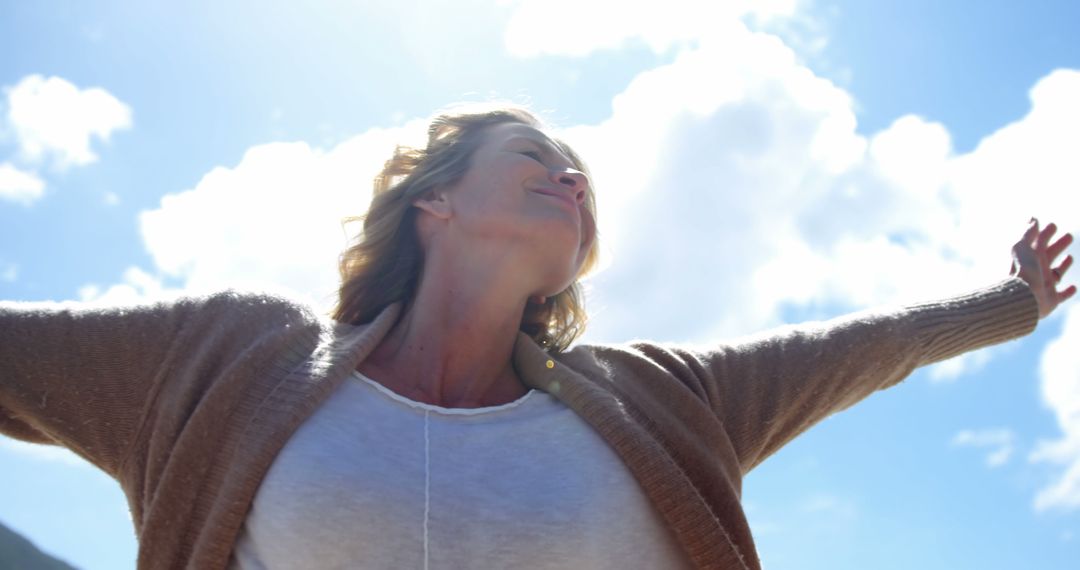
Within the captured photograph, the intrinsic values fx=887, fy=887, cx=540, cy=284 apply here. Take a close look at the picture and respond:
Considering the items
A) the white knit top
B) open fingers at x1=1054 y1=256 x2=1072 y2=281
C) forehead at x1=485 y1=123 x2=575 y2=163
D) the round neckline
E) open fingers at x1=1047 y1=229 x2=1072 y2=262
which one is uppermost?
open fingers at x1=1047 y1=229 x2=1072 y2=262

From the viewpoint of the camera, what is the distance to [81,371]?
2312 millimetres

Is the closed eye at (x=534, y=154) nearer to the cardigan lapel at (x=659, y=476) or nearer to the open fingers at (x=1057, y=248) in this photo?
the cardigan lapel at (x=659, y=476)

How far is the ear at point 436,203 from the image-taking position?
10.2 ft

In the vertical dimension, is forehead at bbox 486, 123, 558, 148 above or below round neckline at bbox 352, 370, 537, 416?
above

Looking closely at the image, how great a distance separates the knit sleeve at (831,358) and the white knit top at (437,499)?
23.9 inches

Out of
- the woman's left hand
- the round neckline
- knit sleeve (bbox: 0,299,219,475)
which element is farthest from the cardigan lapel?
the woman's left hand

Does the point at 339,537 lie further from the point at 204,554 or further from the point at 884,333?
the point at 884,333

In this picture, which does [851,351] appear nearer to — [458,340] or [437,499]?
[458,340]

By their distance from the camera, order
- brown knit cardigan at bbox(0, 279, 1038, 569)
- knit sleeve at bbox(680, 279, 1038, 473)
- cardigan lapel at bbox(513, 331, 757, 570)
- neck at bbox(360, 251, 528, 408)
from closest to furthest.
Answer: brown knit cardigan at bbox(0, 279, 1038, 569) < cardigan lapel at bbox(513, 331, 757, 570) < neck at bbox(360, 251, 528, 408) < knit sleeve at bbox(680, 279, 1038, 473)

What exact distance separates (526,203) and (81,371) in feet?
4.60

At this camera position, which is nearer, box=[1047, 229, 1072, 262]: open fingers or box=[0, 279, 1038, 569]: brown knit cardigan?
box=[0, 279, 1038, 569]: brown knit cardigan

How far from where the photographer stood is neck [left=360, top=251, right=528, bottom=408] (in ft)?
9.06

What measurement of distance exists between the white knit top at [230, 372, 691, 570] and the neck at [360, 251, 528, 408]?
26cm

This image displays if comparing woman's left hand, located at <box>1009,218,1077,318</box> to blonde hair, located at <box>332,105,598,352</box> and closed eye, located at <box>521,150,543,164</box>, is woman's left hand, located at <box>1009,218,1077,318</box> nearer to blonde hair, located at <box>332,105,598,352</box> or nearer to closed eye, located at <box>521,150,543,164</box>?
blonde hair, located at <box>332,105,598,352</box>
